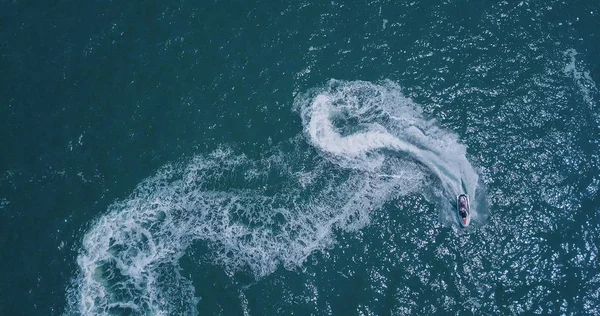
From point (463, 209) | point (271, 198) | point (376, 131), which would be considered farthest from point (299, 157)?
point (463, 209)

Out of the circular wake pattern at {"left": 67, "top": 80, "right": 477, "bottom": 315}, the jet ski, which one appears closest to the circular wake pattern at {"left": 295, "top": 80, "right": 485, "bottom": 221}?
the circular wake pattern at {"left": 67, "top": 80, "right": 477, "bottom": 315}

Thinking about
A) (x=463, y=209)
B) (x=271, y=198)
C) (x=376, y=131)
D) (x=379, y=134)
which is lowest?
(x=463, y=209)

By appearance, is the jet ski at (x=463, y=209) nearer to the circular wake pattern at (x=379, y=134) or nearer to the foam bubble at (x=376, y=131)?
the circular wake pattern at (x=379, y=134)

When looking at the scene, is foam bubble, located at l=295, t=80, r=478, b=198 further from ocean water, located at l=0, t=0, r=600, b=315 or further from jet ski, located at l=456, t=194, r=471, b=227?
jet ski, located at l=456, t=194, r=471, b=227

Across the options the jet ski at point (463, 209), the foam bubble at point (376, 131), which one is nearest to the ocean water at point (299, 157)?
the foam bubble at point (376, 131)

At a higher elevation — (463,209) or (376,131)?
(376,131)

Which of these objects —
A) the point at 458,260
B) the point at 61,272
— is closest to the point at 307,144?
the point at 458,260

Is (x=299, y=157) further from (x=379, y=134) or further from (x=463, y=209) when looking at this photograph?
(x=463, y=209)

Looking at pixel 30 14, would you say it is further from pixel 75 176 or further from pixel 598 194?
pixel 598 194
